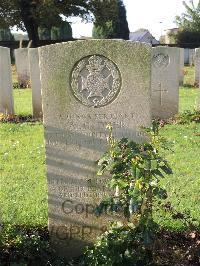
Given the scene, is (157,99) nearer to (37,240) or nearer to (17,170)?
(17,170)

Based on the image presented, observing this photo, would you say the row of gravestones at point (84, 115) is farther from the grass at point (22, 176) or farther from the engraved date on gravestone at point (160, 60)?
the engraved date on gravestone at point (160, 60)

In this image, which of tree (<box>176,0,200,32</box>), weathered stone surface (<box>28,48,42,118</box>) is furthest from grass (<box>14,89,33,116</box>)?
tree (<box>176,0,200,32</box>)

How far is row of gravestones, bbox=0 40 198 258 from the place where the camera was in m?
3.70

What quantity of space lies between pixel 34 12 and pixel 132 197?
30196 millimetres

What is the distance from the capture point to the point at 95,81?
3795mm

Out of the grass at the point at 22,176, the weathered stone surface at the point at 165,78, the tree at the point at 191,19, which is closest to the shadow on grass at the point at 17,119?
the grass at the point at 22,176

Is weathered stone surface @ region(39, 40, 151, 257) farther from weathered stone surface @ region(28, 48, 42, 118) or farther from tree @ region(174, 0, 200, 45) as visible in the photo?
tree @ region(174, 0, 200, 45)

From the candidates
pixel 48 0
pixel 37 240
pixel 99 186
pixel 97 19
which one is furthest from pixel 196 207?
pixel 97 19

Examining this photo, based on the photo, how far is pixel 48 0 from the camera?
2988cm

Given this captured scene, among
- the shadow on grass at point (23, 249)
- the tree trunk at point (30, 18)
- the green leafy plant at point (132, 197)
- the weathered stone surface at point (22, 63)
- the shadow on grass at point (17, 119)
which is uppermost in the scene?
the tree trunk at point (30, 18)

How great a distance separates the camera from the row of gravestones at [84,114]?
3.70m

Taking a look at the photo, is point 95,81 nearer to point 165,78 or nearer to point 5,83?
point 165,78

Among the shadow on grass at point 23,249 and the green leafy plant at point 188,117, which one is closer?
the shadow on grass at point 23,249

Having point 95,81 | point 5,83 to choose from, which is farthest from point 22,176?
point 5,83
